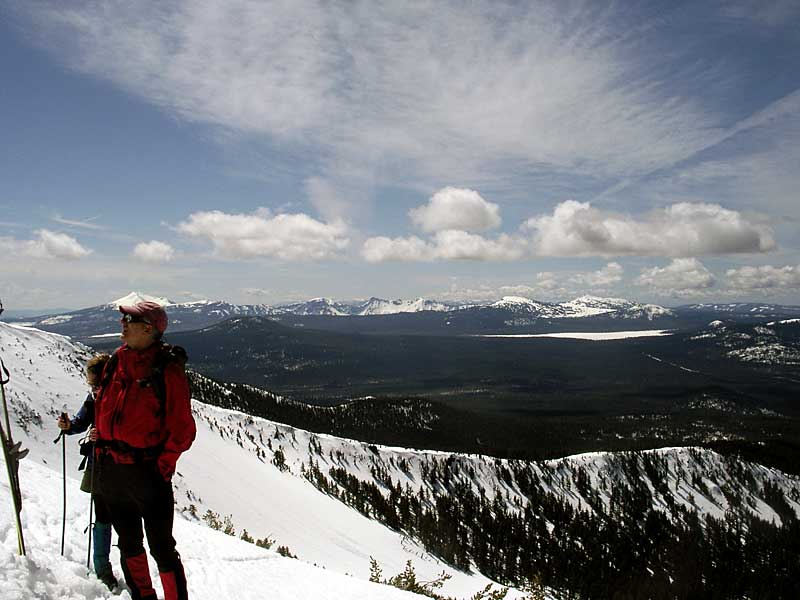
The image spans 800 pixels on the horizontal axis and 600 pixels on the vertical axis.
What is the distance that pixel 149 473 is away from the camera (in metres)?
4.64

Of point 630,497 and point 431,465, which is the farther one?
point 630,497

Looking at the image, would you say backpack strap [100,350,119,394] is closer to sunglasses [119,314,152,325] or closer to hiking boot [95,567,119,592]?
sunglasses [119,314,152,325]

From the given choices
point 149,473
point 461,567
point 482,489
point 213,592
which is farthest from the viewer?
point 482,489

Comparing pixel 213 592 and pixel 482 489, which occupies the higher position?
pixel 213 592

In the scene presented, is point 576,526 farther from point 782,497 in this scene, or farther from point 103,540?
point 103,540

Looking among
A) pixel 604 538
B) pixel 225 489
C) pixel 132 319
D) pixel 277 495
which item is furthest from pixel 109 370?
pixel 604 538

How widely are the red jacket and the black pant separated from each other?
0.47ft

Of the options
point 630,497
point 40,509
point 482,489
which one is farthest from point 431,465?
point 40,509

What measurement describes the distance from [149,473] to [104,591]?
6.20 ft

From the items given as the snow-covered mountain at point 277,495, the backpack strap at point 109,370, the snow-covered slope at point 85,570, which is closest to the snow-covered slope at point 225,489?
the snow-covered mountain at point 277,495

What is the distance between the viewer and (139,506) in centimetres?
461

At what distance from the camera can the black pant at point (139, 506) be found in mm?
4602

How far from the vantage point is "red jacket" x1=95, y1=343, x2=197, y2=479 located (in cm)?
457

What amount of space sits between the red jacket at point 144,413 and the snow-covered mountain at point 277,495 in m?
1.78
